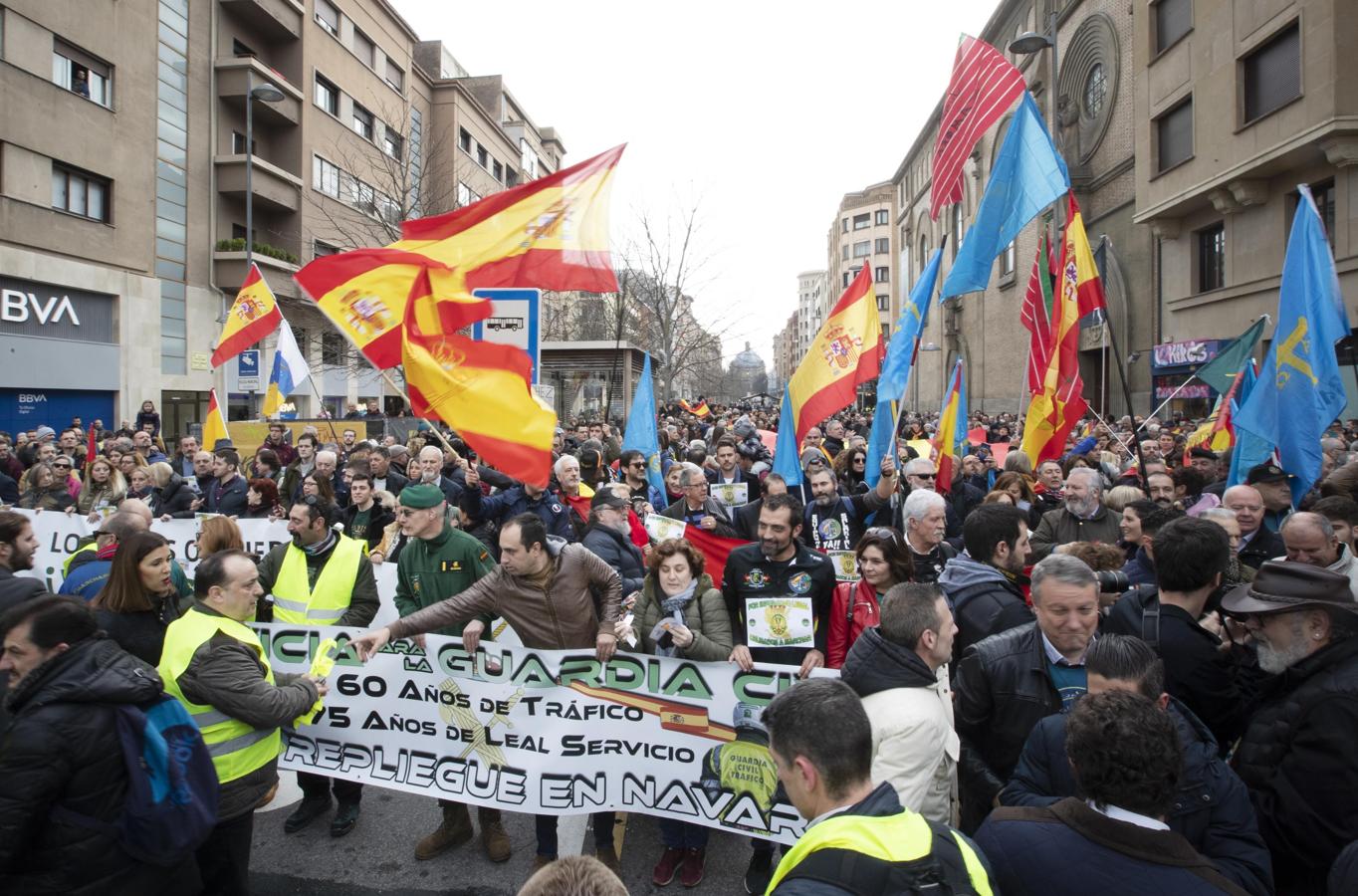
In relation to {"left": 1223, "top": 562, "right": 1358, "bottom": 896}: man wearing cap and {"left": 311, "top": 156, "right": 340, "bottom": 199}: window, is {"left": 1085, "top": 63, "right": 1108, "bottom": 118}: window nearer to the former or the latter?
{"left": 311, "top": 156, "right": 340, "bottom": 199}: window

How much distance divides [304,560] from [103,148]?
2403 centimetres

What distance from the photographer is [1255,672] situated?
2.97 m

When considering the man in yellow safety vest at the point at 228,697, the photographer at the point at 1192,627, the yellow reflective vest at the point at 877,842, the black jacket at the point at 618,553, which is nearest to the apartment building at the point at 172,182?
the black jacket at the point at 618,553

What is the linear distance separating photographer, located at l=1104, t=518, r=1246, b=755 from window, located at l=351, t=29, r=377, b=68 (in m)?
38.3

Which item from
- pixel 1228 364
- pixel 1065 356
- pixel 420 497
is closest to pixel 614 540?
pixel 420 497

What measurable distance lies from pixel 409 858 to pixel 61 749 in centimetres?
220

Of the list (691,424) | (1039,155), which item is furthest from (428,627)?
(691,424)

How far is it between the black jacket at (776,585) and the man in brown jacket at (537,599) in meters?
0.68

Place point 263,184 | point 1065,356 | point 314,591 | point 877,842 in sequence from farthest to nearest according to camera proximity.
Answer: point 263,184 < point 1065,356 < point 314,591 < point 877,842

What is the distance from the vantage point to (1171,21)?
74.4ft

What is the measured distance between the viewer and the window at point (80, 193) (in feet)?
70.3

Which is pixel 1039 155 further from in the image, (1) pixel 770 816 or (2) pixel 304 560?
(2) pixel 304 560

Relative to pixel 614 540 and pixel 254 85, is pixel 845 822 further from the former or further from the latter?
pixel 254 85

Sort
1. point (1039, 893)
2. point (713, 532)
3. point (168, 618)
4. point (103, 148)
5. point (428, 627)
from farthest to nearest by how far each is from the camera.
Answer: point (103, 148) < point (713, 532) < point (428, 627) < point (168, 618) < point (1039, 893)
